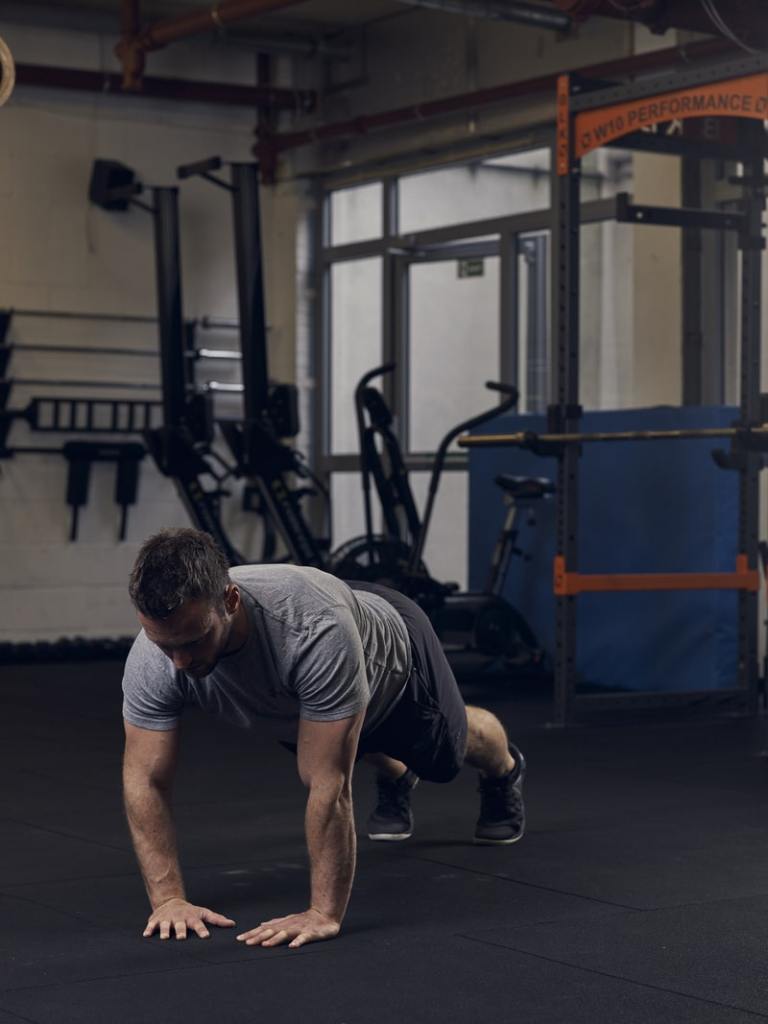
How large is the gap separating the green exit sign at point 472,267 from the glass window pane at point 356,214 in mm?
722

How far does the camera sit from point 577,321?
5.95 m

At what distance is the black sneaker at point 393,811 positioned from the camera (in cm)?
389

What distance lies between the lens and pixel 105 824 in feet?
13.6

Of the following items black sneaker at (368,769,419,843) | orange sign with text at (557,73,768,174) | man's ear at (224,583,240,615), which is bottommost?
black sneaker at (368,769,419,843)

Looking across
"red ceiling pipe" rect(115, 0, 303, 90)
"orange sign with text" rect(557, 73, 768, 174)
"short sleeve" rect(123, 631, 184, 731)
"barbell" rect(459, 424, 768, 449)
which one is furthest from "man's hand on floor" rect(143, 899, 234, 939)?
"red ceiling pipe" rect(115, 0, 303, 90)

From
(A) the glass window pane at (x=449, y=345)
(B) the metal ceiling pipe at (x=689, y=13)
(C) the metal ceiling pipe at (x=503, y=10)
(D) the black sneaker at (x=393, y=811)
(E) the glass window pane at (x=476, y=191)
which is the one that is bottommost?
(D) the black sneaker at (x=393, y=811)

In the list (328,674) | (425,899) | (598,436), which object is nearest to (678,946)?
(425,899)

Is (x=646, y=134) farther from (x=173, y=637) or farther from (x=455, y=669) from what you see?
(x=173, y=637)

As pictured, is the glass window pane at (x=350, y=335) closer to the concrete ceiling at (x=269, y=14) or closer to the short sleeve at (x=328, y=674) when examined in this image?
the concrete ceiling at (x=269, y=14)

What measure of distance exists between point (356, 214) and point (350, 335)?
0.70 meters

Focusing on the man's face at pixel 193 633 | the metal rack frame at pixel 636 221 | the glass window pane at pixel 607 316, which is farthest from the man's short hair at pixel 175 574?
the glass window pane at pixel 607 316

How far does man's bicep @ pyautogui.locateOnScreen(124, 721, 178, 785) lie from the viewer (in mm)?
2928

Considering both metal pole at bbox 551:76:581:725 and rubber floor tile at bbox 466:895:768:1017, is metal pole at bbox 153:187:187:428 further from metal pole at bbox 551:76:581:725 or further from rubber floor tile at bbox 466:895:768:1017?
rubber floor tile at bbox 466:895:768:1017

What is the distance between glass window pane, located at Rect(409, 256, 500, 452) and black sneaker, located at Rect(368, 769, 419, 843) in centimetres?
515
